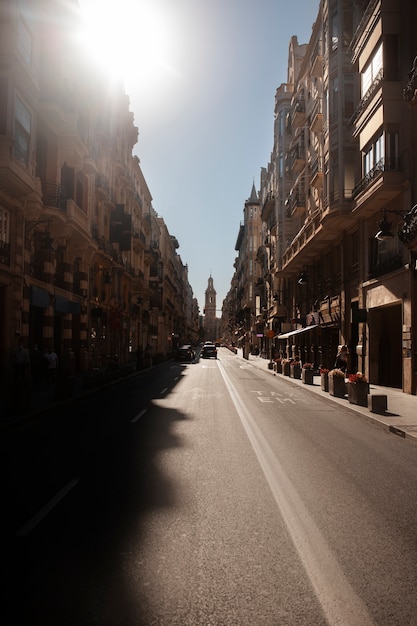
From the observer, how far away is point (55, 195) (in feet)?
81.5

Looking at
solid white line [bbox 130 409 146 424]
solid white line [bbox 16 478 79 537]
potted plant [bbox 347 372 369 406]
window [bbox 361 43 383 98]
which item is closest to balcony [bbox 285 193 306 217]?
window [bbox 361 43 383 98]

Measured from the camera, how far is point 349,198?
26.9 meters

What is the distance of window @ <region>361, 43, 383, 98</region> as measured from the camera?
22203 millimetres

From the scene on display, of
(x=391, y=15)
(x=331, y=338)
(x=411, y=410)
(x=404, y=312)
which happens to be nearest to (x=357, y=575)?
(x=411, y=410)

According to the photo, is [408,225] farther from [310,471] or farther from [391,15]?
[310,471]

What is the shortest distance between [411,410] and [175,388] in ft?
36.0

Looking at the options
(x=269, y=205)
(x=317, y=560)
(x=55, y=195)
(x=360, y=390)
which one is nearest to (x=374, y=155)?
(x=360, y=390)

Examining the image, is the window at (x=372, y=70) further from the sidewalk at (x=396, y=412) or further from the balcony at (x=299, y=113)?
the balcony at (x=299, y=113)

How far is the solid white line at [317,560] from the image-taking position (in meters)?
3.62

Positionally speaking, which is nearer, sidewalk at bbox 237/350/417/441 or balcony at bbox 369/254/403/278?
sidewalk at bbox 237/350/417/441

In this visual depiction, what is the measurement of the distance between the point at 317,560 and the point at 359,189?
71.9 feet

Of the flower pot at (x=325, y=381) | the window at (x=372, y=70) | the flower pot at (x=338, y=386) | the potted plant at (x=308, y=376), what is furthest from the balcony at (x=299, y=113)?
the flower pot at (x=338, y=386)

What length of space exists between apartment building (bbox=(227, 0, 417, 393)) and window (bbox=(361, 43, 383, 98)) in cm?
4

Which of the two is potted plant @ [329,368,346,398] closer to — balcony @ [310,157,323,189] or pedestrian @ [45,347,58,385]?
pedestrian @ [45,347,58,385]
